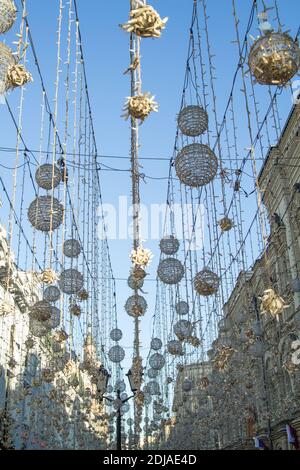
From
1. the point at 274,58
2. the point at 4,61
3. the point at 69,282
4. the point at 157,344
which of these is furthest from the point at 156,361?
the point at 274,58

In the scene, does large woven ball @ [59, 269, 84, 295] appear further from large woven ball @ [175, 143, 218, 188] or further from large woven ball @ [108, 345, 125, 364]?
large woven ball @ [108, 345, 125, 364]

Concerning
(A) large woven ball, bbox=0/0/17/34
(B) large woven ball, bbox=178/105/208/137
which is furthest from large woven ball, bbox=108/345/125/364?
(A) large woven ball, bbox=0/0/17/34

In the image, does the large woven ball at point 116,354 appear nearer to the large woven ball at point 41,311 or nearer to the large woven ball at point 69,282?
the large woven ball at point 69,282

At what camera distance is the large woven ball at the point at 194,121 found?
982 cm

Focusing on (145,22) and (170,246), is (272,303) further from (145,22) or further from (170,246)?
(170,246)

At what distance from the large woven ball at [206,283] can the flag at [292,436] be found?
11.1 meters

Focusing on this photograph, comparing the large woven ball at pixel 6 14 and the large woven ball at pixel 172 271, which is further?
the large woven ball at pixel 172 271

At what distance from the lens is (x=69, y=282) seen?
13477 mm

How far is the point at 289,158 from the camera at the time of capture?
20.0 m

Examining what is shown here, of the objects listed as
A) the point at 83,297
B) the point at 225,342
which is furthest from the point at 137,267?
the point at 225,342

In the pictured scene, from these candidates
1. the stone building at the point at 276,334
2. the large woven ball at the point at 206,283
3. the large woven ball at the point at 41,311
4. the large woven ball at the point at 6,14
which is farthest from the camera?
the stone building at the point at 276,334

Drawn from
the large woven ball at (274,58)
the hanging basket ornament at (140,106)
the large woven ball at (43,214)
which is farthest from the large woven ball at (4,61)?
the large woven ball at (43,214)
